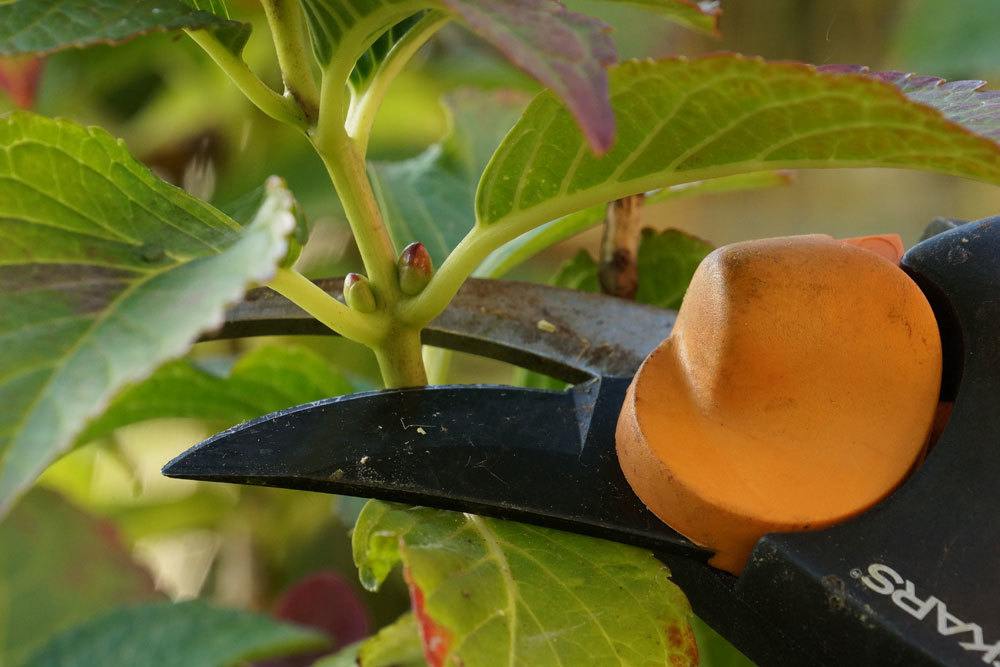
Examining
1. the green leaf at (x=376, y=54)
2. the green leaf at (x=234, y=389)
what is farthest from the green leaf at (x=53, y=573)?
the green leaf at (x=376, y=54)

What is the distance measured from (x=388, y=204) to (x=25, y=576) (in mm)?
276

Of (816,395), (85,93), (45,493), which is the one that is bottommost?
(45,493)

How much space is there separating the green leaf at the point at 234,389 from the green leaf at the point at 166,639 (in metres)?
0.15

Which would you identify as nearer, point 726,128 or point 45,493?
point 726,128

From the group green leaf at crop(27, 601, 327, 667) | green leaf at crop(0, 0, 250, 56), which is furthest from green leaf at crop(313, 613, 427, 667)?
green leaf at crop(0, 0, 250, 56)

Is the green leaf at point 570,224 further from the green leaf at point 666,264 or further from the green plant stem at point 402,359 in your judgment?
the green plant stem at point 402,359

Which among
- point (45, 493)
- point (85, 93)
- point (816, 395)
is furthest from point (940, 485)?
point (85, 93)

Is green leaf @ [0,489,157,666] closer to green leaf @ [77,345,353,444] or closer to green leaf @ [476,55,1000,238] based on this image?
green leaf @ [77,345,353,444]

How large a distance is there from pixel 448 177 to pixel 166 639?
12.7 inches

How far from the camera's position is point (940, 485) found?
0.34 metres

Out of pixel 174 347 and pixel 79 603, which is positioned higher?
pixel 174 347

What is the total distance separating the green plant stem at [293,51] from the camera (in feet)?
1.22

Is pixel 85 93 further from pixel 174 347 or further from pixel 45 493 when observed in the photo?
pixel 174 347

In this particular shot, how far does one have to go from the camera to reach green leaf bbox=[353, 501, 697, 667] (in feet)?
1.07
